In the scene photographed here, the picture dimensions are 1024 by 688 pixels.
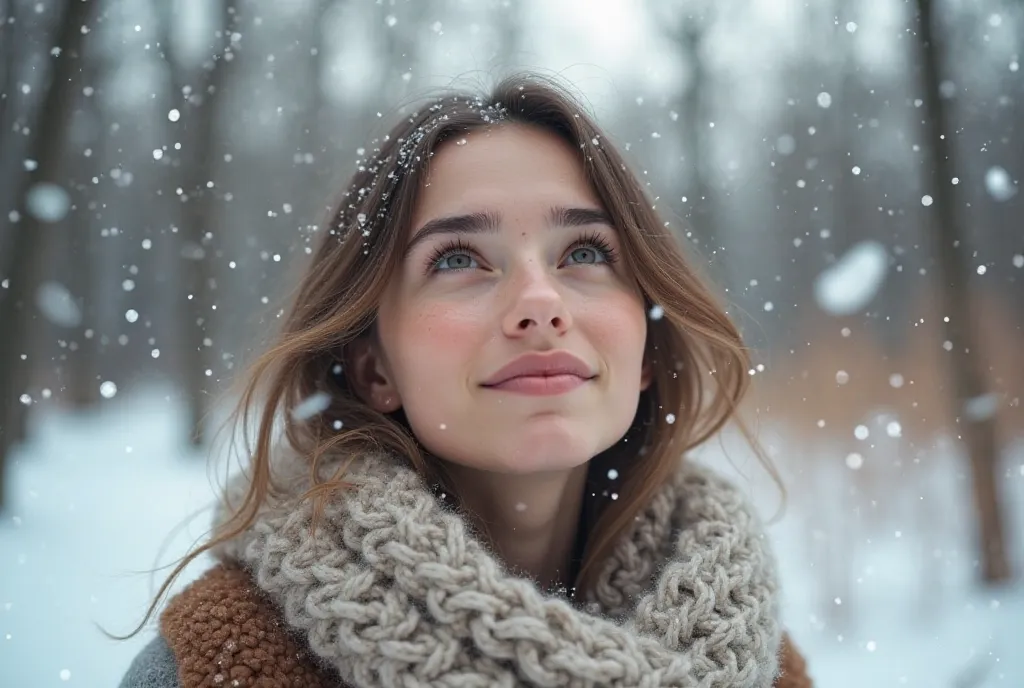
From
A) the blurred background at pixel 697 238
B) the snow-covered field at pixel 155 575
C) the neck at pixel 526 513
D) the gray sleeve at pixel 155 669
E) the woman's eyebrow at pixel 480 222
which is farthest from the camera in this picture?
the blurred background at pixel 697 238

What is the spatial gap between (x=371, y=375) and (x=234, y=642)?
503 mm

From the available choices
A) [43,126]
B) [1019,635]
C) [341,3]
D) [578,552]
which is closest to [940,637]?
[1019,635]

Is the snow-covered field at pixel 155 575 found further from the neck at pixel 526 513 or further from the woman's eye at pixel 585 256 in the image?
the woman's eye at pixel 585 256

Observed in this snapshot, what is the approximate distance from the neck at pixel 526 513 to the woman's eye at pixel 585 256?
1.26 feet

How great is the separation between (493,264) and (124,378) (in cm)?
368

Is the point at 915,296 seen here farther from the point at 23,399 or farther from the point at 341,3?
the point at 23,399

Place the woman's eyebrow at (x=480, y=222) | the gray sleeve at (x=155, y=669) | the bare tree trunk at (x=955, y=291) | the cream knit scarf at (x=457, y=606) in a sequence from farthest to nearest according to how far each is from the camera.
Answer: the bare tree trunk at (x=955, y=291)
the woman's eyebrow at (x=480, y=222)
the gray sleeve at (x=155, y=669)
the cream knit scarf at (x=457, y=606)

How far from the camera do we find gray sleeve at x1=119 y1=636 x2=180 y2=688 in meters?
1.13

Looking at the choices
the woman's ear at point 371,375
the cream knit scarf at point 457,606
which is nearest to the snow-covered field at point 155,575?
the woman's ear at point 371,375

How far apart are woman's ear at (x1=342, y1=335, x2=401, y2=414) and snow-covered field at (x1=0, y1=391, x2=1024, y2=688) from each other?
1802 millimetres

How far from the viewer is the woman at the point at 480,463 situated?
3.49 ft

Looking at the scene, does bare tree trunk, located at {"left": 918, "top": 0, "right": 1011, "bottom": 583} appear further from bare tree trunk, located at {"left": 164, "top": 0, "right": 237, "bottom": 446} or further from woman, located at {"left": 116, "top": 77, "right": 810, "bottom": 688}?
bare tree trunk, located at {"left": 164, "top": 0, "right": 237, "bottom": 446}

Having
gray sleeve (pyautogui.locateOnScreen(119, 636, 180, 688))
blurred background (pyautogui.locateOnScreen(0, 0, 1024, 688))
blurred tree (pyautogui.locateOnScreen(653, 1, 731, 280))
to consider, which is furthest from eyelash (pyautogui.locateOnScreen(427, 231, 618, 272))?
blurred tree (pyautogui.locateOnScreen(653, 1, 731, 280))

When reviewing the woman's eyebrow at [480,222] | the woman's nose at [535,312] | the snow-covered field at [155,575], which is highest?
the woman's eyebrow at [480,222]
